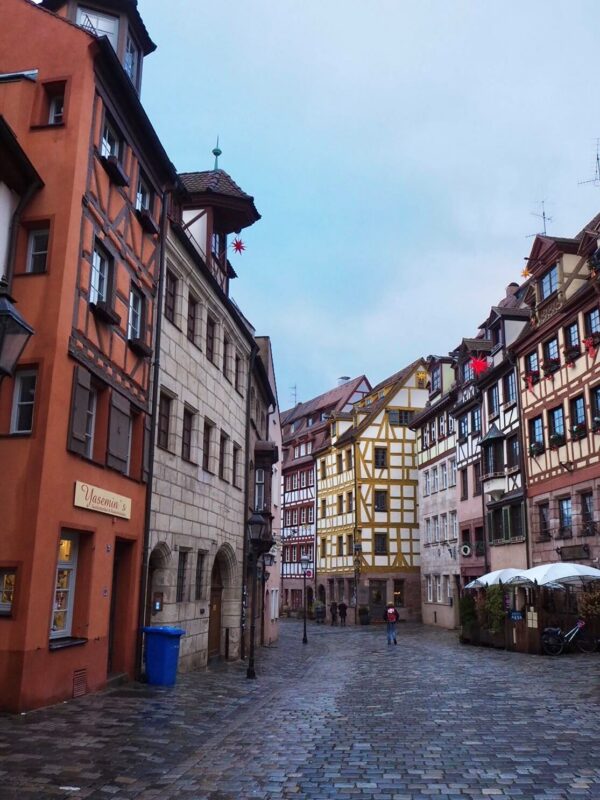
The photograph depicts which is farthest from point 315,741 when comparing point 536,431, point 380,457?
point 380,457

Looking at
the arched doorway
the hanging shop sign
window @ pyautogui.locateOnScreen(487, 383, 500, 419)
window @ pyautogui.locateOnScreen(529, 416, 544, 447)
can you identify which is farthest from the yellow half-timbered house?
the hanging shop sign

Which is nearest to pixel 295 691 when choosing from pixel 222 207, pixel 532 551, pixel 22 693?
pixel 22 693

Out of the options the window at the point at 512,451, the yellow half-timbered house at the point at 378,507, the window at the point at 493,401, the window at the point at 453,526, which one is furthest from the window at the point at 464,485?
the yellow half-timbered house at the point at 378,507

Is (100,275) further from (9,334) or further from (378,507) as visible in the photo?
(378,507)

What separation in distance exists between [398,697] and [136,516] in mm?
6014

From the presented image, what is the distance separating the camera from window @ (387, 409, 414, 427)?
5506 centimetres

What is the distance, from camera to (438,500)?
4691 centimetres

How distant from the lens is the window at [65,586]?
43.1ft

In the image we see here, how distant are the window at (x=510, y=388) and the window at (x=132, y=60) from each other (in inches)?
834

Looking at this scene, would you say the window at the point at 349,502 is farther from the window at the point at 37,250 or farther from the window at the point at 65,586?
the window at the point at 37,250

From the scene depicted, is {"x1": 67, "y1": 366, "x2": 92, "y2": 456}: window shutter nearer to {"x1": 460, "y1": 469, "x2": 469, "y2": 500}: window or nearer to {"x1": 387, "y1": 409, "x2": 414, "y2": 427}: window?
{"x1": 460, "y1": 469, "x2": 469, "y2": 500}: window

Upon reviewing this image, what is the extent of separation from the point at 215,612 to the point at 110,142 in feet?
43.5

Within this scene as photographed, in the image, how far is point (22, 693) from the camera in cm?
1120

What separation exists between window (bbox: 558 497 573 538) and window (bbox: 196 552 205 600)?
543 inches
